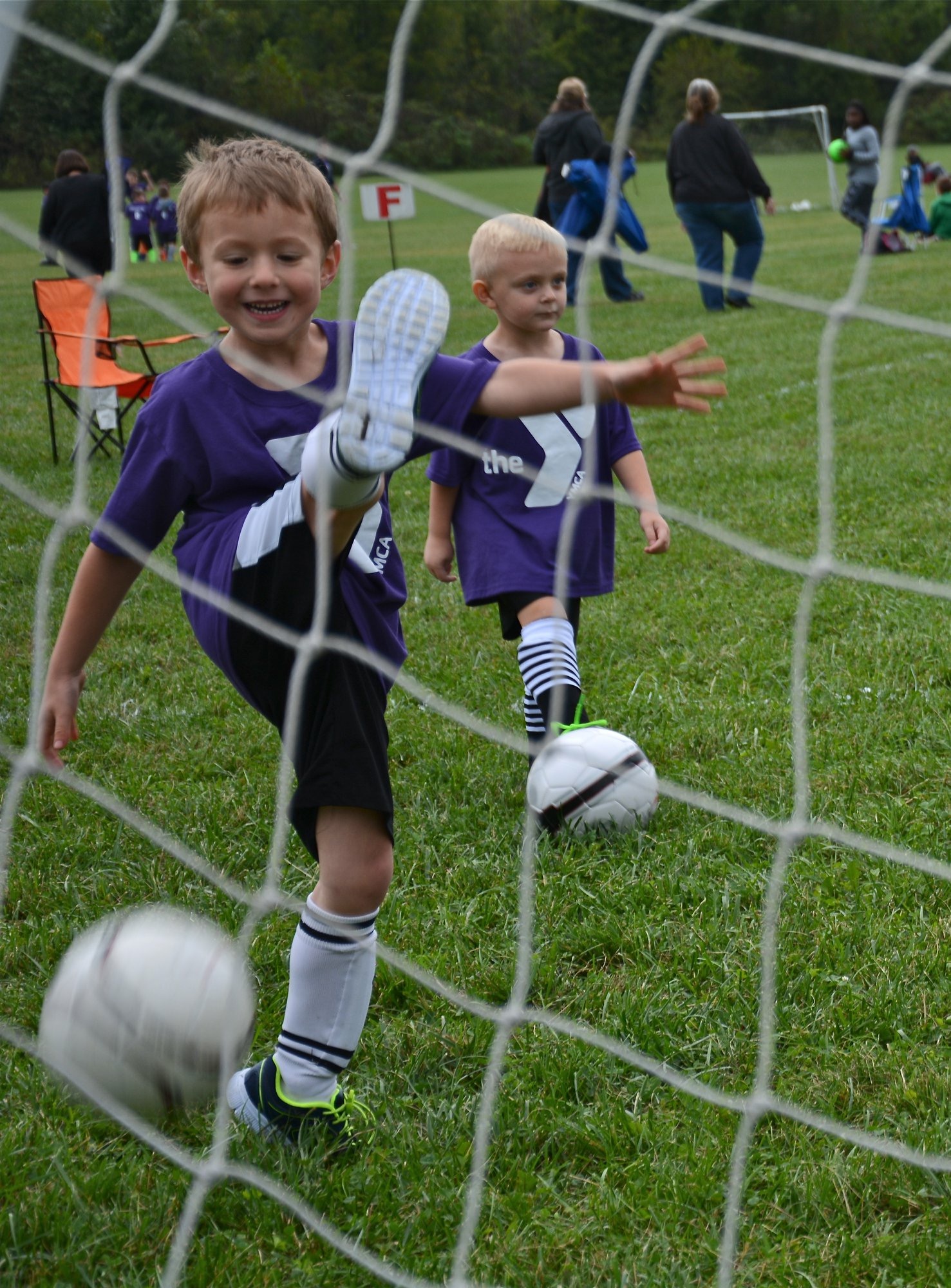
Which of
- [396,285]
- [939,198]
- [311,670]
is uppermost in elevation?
[396,285]

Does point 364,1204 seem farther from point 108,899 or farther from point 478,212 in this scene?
point 478,212

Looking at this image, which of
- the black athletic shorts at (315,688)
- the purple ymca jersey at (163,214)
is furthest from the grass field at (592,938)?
the purple ymca jersey at (163,214)

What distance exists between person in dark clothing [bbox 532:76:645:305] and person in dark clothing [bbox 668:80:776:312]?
66 centimetres

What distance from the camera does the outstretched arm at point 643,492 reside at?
2449mm

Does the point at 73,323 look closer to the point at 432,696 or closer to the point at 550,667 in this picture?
the point at 550,667

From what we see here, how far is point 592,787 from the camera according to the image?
7.73 feet

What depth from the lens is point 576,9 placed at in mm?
17859

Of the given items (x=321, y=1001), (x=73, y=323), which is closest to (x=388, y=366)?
(x=321, y=1001)

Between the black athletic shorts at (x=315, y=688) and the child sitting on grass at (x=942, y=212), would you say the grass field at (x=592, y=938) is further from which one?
the child sitting on grass at (x=942, y=212)

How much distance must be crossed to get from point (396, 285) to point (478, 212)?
343mm

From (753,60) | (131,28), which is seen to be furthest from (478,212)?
(753,60)

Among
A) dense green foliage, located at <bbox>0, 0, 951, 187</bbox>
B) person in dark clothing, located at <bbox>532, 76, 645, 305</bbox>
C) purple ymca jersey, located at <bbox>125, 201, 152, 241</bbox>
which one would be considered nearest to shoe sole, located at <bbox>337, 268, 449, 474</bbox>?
person in dark clothing, located at <bbox>532, 76, 645, 305</bbox>

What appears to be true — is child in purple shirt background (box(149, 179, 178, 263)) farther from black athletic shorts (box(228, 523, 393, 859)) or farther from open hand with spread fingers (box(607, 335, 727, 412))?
open hand with spread fingers (box(607, 335, 727, 412))

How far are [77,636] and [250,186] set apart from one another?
0.60m
